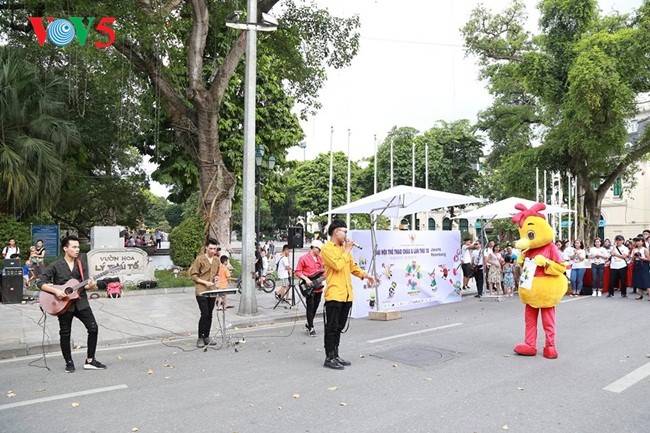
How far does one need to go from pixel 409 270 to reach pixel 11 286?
10111 millimetres

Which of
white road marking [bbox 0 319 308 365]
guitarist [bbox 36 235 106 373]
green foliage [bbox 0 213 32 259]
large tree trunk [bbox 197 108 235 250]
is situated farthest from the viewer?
green foliage [bbox 0 213 32 259]

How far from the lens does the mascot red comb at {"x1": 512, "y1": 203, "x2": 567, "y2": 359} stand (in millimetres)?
7539

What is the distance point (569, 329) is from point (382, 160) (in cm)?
4229

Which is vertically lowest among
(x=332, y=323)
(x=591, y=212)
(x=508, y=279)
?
(x=508, y=279)

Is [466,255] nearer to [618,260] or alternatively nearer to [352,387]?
[618,260]

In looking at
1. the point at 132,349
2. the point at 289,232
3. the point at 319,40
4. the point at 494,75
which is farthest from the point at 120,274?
the point at 494,75

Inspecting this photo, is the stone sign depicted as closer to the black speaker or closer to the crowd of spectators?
the black speaker

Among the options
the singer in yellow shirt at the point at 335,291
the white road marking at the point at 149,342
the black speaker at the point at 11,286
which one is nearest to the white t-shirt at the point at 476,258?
the white road marking at the point at 149,342

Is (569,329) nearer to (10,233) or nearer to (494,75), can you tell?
(10,233)

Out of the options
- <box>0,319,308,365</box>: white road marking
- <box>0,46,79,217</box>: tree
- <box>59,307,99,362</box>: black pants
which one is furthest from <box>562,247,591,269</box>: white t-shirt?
<box>0,46,79,217</box>: tree

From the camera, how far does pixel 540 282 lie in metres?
7.61

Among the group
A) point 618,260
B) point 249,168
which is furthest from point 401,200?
point 618,260

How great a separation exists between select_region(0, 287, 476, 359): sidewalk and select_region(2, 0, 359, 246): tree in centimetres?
524

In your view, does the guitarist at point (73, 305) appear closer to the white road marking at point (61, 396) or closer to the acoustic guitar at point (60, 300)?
the acoustic guitar at point (60, 300)
